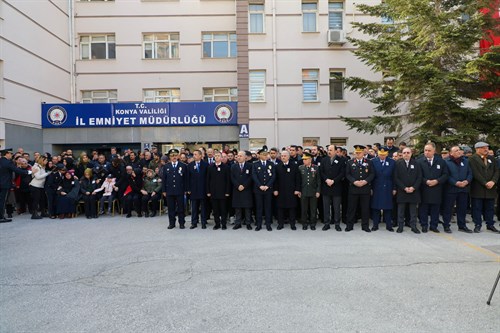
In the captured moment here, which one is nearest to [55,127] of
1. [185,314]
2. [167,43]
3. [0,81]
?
[0,81]

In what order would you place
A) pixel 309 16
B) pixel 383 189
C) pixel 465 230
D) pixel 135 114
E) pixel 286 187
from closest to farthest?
pixel 465 230 < pixel 383 189 < pixel 286 187 < pixel 135 114 < pixel 309 16

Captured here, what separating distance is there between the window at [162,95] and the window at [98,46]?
2843mm

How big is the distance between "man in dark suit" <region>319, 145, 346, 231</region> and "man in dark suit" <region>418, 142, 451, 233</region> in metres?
1.80

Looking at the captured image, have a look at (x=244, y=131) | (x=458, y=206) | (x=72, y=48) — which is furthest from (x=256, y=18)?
(x=458, y=206)

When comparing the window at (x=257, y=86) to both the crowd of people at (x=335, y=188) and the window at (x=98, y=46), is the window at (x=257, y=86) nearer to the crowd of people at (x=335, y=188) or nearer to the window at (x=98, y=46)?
the window at (x=98, y=46)

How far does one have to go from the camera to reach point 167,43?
21.2 metres

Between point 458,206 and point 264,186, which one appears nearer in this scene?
point 458,206

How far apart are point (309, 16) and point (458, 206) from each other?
45.8ft

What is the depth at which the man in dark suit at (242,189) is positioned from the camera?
9133 mm

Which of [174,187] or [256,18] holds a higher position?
[256,18]

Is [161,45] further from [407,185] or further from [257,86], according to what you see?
[407,185]

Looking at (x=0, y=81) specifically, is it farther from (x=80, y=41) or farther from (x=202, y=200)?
(x=202, y=200)

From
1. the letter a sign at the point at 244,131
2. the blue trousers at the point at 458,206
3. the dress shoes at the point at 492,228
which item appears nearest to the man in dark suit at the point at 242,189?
the blue trousers at the point at 458,206

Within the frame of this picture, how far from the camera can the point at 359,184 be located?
8773mm
